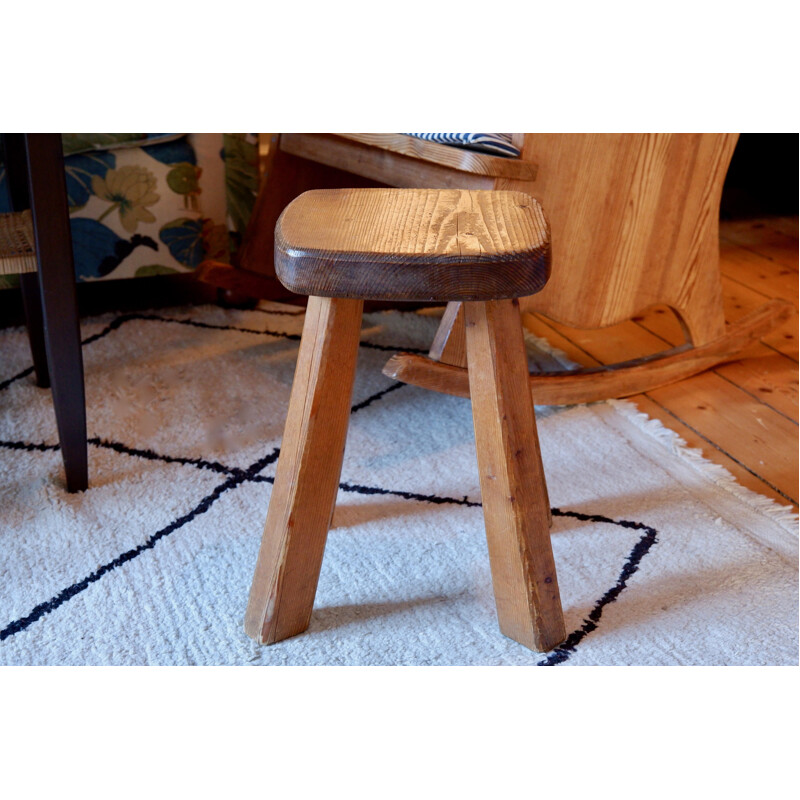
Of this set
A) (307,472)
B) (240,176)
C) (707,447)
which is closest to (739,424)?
(707,447)

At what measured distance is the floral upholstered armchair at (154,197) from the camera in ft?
4.59

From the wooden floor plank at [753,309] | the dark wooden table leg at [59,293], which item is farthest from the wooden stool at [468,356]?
the wooden floor plank at [753,309]

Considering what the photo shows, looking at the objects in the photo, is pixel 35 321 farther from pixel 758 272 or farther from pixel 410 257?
pixel 758 272

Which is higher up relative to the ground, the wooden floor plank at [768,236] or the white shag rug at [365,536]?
the wooden floor plank at [768,236]

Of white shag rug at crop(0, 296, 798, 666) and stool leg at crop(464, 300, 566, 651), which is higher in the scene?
stool leg at crop(464, 300, 566, 651)

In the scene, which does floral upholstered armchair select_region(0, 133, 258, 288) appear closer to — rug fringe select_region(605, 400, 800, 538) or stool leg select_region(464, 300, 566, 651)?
A: rug fringe select_region(605, 400, 800, 538)

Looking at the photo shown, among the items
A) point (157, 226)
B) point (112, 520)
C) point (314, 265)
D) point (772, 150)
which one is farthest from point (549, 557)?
point (772, 150)

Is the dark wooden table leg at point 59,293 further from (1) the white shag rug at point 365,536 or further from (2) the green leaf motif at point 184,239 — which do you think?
(2) the green leaf motif at point 184,239

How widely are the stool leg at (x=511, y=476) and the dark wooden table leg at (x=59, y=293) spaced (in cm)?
46

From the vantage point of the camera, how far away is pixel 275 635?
30.6 inches

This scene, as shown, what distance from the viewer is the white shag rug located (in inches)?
31.0

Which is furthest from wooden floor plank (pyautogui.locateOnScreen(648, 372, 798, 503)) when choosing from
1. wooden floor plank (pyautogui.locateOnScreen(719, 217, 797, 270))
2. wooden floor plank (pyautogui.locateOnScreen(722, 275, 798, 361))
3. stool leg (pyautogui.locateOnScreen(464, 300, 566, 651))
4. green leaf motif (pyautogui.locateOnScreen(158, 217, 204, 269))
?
green leaf motif (pyautogui.locateOnScreen(158, 217, 204, 269))

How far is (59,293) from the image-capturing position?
905mm

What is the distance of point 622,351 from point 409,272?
936mm
